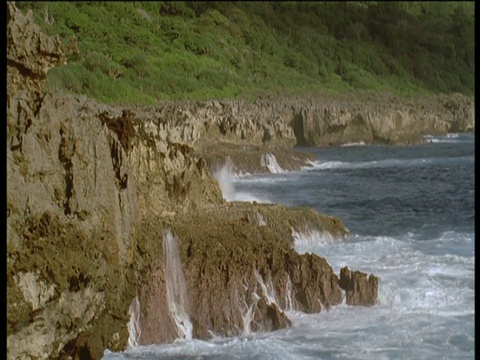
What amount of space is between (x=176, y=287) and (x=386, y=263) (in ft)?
27.2

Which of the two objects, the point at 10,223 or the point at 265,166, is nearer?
the point at 10,223

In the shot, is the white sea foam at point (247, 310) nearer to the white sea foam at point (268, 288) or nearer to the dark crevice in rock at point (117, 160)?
the white sea foam at point (268, 288)

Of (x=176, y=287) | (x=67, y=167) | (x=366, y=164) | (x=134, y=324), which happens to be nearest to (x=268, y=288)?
(x=176, y=287)

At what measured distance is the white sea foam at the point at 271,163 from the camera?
158ft

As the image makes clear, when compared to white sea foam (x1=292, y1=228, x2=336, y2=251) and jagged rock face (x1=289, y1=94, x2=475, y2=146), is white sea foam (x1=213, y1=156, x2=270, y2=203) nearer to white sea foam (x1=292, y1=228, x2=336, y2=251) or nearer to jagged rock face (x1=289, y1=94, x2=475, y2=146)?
white sea foam (x1=292, y1=228, x2=336, y2=251)

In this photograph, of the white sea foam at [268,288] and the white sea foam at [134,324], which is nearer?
the white sea foam at [134,324]

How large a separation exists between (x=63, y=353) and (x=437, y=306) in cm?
994

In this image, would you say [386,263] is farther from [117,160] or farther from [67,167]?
[67,167]

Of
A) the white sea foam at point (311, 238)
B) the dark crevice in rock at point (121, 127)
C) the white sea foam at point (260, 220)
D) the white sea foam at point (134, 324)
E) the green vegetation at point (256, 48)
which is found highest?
the green vegetation at point (256, 48)

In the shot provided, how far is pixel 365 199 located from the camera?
38125mm

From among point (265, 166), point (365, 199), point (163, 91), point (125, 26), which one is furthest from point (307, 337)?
point (125, 26)

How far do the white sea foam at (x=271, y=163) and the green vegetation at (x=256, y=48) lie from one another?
15356 mm

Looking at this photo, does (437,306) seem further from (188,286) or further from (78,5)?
(78,5)

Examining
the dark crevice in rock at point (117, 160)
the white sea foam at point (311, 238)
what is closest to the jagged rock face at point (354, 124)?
the white sea foam at point (311, 238)
